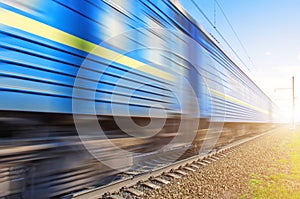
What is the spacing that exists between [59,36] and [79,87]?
50 cm

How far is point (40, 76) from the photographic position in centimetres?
228

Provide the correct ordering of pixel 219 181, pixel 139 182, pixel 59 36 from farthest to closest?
pixel 219 181
pixel 139 182
pixel 59 36

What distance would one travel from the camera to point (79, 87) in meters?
2.68

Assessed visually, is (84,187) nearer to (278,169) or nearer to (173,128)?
(173,128)

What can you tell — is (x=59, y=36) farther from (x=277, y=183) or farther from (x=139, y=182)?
(x=277, y=183)

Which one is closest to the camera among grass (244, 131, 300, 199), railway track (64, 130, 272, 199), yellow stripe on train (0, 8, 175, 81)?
yellow stripe on train (0, 8, 175, 81)

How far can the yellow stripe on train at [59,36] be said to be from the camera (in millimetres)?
2076

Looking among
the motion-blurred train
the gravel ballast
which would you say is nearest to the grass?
the gravel ballast

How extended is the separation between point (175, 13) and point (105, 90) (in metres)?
2.73

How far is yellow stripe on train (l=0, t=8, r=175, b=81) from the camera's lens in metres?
2.08

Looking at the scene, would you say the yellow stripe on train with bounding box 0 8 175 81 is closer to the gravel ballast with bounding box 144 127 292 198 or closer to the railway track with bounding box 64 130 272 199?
the railway track with bounding box 64 130 272 199

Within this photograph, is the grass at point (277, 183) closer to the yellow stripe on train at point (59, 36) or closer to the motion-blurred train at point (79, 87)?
the motion-blurred train at point (79, 87)

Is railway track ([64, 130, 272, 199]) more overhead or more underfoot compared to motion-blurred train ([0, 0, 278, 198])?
more underfoot

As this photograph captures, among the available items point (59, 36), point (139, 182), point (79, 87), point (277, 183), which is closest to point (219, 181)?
point (277, 183)
